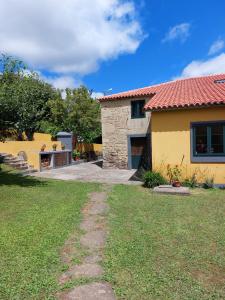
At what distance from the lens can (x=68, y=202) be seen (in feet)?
33.1

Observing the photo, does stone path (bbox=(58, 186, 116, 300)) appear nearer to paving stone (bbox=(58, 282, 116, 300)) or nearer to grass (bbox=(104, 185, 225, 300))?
paving stone (bbox=(58, 282, 116, 300))

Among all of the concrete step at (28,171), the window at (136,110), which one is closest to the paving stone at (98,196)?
the concrete step at (28,171)

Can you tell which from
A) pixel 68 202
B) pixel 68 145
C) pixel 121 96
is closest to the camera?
pixel 68 202

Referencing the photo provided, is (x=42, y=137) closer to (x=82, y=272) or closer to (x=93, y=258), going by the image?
(x=93, y=258)

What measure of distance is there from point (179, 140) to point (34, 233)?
822 centimetres

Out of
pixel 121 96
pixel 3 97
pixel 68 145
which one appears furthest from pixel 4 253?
pixel 68 145

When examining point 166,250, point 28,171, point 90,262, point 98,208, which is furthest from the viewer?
point 28,171

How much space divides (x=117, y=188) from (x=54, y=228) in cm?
604

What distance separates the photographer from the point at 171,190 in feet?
38.0

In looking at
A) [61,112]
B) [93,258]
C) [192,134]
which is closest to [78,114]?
[61,112]

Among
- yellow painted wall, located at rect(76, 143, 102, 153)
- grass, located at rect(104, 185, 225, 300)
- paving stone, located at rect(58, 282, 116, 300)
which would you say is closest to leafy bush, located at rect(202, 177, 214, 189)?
grass, located at rect(104, 185, 225, 300)

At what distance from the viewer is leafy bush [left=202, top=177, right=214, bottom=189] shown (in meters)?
12.6

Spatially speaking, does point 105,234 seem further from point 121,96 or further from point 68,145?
point 68,145

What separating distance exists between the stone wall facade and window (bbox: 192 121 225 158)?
7.45 metres
